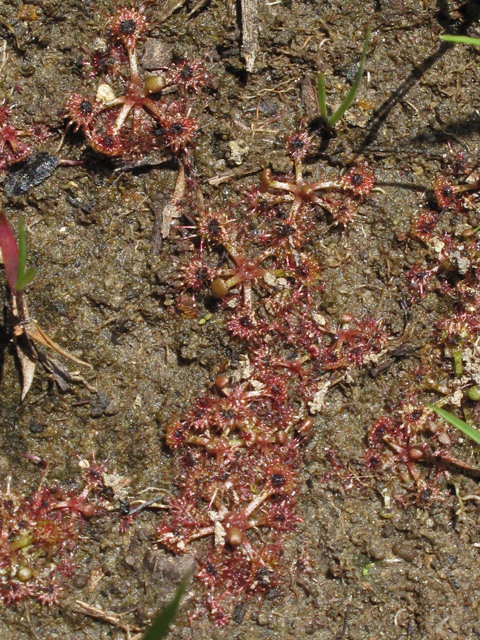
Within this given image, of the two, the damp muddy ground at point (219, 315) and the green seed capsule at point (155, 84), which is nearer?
the green seed capsule at point (155, 84)

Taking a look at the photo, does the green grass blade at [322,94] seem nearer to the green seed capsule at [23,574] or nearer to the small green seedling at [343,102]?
the small green seedling at [343,102]

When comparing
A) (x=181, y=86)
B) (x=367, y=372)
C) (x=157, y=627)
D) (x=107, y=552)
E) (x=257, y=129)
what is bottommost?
(x=107, y=552)

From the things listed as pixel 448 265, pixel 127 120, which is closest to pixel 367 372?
pixel 448 265

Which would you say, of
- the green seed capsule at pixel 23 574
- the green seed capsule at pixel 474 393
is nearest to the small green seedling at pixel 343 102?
the green seed capsule at pixel 474 393

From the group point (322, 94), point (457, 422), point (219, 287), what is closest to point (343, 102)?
point (322, 94)

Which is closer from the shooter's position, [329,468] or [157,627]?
[157,627]

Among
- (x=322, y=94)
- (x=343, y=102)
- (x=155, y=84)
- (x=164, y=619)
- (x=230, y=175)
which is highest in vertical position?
(x=155, y=84)

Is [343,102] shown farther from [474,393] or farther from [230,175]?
[474,393]

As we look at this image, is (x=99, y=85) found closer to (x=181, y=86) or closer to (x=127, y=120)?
(x=127, y=120)

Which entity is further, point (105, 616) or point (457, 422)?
point (105, 616)
